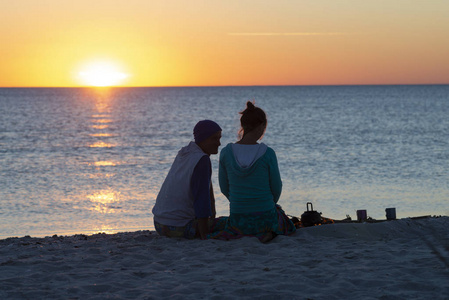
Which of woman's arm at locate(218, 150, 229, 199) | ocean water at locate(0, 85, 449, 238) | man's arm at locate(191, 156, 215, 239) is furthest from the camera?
ocean water at locate(0, 85, 449, 238)

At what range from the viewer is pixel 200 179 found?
6.05 m

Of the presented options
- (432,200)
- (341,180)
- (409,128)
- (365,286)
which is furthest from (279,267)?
(409,128)

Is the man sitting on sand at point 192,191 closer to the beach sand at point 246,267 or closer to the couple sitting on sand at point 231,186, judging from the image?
the couple sitting on sand at point 231,186

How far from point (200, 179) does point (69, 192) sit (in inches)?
352

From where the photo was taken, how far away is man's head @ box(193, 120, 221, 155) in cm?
618

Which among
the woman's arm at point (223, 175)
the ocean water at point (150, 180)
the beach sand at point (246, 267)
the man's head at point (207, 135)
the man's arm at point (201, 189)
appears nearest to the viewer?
the beach sand at point (246, 267)

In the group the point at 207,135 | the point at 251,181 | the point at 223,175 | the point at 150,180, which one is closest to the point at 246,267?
the point at 251,181

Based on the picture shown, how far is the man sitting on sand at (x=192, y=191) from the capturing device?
19.9 ft

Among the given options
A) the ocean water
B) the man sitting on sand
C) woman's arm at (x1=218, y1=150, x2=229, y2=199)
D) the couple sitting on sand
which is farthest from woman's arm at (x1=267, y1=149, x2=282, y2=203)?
the ocean water

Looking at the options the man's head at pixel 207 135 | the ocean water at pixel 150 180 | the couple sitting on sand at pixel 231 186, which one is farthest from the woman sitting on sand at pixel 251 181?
the ocean water at pixel 150 180

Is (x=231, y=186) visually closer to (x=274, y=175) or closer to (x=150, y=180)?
(x=274, y=175)

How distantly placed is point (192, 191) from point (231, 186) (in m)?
0.44

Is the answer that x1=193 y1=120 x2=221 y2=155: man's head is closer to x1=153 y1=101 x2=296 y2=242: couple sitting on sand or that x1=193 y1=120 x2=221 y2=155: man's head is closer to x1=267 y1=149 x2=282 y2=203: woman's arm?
x1=153 y1=101 x2=296 y2=242: couple sitting on sand

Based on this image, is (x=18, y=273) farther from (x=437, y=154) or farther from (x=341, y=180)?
(x=437, y=154)
